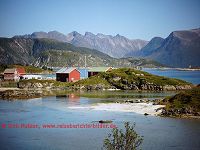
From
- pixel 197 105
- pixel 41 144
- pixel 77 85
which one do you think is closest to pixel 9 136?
pixel 41 144

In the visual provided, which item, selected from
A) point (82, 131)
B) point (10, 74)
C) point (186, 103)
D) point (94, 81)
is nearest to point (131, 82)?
point (94, 81)

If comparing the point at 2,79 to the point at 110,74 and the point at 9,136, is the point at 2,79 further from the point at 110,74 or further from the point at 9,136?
the point at 9,136

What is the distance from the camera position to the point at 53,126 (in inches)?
2290

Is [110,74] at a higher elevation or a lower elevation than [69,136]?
higher

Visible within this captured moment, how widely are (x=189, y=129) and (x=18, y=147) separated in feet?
86.2

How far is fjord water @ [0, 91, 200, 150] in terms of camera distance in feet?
148

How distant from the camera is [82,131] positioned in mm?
54344

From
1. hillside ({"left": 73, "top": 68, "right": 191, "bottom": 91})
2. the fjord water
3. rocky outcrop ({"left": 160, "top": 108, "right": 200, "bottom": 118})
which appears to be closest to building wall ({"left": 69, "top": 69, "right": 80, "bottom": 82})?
hillside ({"left": 73, "top": 68, "right": 191, "bottom": 91})

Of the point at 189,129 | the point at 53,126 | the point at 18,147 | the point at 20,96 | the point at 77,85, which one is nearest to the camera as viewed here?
the point at 18,147

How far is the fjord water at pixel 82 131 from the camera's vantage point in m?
45.1

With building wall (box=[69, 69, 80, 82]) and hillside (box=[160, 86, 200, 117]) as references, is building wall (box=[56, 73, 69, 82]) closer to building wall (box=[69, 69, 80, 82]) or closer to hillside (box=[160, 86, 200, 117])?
building wall (box=[69, 69, 80, 82])

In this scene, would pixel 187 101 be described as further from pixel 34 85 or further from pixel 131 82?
pixel 34 85

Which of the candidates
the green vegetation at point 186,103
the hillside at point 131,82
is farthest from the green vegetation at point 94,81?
the green vegetation at point 186,103

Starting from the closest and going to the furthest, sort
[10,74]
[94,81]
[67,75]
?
1. [94,81]
2. [67,75]
3. [10,74]
